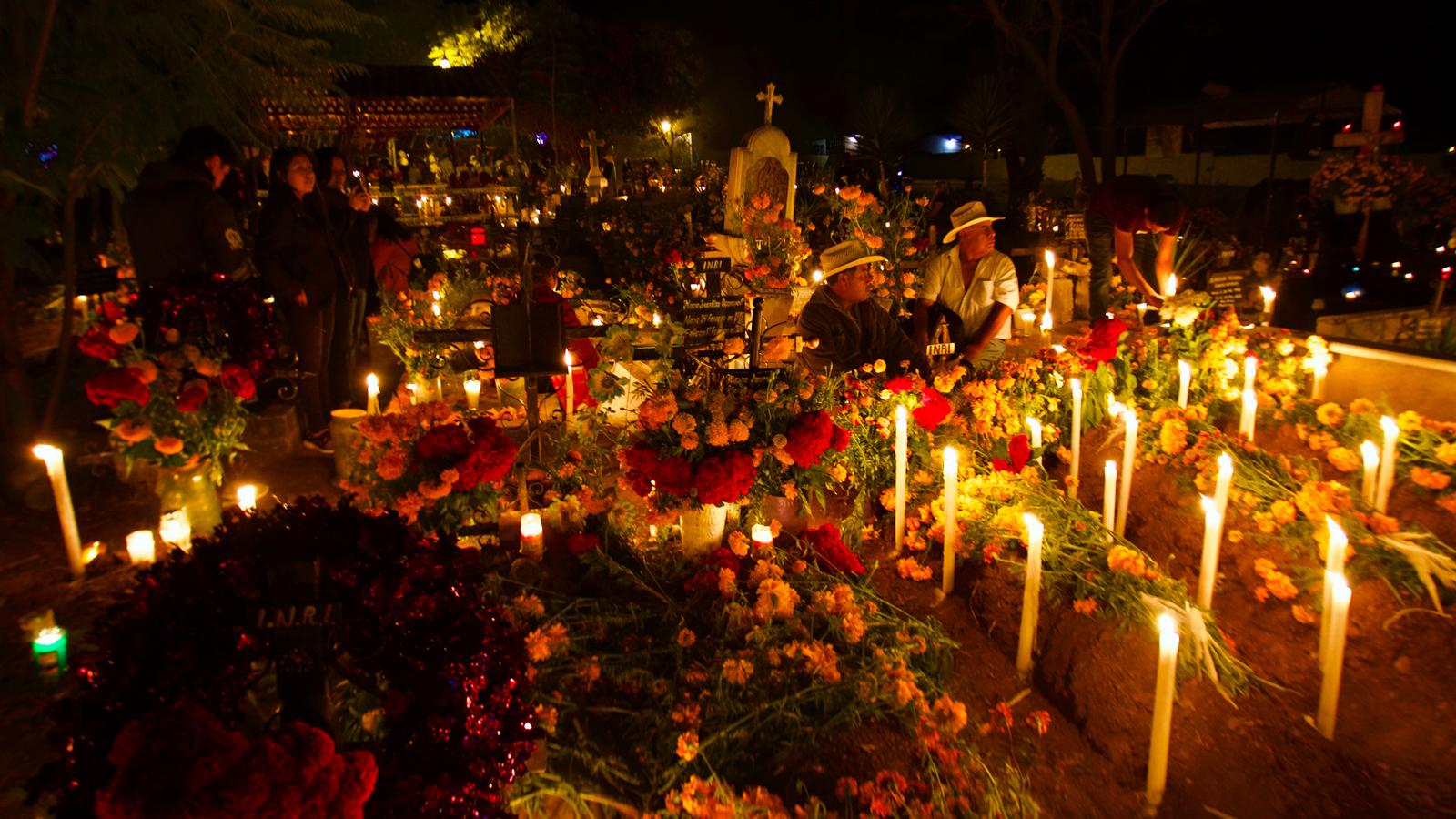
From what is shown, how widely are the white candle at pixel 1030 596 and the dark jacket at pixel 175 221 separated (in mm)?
4435

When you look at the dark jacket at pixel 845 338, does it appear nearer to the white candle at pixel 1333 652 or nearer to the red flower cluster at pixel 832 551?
the red flower cluster at pixel 832 551

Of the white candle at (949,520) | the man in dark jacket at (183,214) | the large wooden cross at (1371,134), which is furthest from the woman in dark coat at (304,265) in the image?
the large wooden cross at (1371,134)

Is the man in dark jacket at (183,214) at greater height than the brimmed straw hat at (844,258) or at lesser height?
greater

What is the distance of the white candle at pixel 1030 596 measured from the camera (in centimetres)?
326

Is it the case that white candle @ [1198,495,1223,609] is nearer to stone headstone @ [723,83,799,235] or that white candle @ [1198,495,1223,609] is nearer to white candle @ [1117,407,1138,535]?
white candle @ [1117,407,1138,535]

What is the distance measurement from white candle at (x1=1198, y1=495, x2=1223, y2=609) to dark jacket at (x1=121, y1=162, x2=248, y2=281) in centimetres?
505

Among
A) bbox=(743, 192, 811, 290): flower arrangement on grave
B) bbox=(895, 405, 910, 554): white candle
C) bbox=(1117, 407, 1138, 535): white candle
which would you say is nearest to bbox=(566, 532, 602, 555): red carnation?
bbox=(895, 405, 910, 554): white candle

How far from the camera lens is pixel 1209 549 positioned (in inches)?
142

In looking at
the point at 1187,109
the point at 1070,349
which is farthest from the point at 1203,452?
the point at 1187,109

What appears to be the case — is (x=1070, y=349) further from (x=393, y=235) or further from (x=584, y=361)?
(x=393, y=235)

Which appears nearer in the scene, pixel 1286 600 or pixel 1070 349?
pixel 1286 600

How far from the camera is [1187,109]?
15.8 metres

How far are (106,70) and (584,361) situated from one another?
295 cm

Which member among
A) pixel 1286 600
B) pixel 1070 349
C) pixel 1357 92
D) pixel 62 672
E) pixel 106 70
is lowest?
pixel 1286 600
